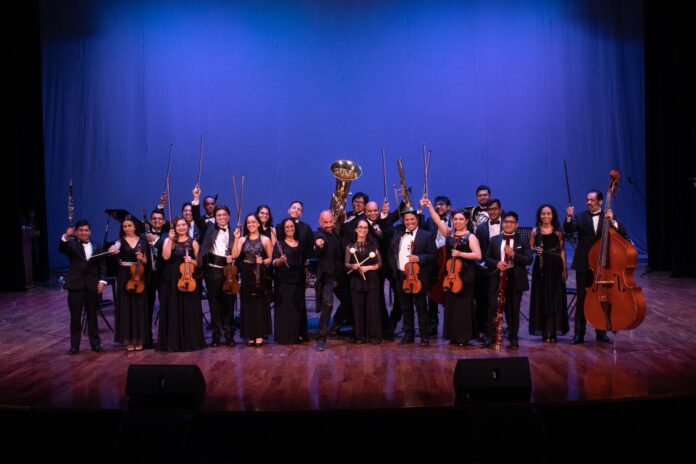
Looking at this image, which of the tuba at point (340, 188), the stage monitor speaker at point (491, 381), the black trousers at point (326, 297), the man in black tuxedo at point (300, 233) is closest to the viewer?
the stage monitor speaker at point (491, 381)

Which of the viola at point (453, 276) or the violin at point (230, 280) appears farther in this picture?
the violin at point (230, 280)

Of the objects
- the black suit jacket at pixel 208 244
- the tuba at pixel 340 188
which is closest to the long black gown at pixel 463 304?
the tuba at pixel 340 188

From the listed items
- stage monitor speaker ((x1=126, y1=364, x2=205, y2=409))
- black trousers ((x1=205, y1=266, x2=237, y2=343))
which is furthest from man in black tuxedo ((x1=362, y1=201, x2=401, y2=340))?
stage monitor speaker ((x1=126, y1=364, x2=205, y2=409))

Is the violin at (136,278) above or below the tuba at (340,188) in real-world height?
below

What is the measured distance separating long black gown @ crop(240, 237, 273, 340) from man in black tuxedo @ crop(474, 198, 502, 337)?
2.08 m

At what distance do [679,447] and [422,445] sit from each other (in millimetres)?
1648

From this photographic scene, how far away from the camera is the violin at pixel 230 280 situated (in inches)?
256

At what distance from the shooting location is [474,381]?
424cm

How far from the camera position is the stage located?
4.54m

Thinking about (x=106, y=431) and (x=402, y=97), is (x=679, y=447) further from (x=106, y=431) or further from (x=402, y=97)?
(x=402, y=97)

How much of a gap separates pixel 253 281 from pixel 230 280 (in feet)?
0.78

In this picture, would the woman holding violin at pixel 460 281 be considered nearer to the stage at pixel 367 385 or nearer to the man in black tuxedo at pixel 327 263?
the stage at pixel 367 385

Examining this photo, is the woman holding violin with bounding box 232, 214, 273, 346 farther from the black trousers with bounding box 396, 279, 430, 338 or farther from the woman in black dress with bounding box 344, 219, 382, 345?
the black trousers with bounding box 396, 279, 430, 338

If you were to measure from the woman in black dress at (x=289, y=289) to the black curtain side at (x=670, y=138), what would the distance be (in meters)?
6.79
